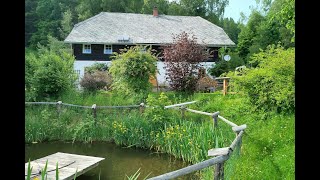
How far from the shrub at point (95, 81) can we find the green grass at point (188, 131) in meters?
1.44

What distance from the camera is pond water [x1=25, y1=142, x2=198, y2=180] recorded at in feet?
24.2

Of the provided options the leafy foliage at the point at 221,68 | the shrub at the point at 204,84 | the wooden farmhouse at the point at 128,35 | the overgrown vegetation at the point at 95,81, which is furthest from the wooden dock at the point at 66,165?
the leafy foliage at the point at 221,68

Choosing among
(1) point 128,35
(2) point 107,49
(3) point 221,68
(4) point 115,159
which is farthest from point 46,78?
(3) point 221,68

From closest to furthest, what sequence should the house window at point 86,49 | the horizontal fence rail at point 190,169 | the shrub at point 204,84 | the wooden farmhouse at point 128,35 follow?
the horizontal fence rail at point 190,169
the shrub at point 204,84
the wooden farmhouse at point 128,35
the house window at point 86,49

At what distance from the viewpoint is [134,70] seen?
12070 millimetres

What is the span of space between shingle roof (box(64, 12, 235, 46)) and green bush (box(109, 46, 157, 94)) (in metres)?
10.8

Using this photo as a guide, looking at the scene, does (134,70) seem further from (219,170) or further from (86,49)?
(86,49)

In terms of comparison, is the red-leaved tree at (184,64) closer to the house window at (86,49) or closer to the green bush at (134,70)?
the green bush at (134,70)

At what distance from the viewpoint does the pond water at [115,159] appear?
7.37 meters

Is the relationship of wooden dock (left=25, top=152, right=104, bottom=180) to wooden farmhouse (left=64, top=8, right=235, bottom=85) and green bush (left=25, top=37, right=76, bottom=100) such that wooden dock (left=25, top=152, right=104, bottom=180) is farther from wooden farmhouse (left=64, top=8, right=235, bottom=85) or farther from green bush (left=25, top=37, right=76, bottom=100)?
wooden farmhouse (left=64, top=8, right=235, bottom=85)

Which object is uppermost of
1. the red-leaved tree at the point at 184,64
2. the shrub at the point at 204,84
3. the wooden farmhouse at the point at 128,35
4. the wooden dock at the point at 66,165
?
the wooden farmhouse at the point at 128,35

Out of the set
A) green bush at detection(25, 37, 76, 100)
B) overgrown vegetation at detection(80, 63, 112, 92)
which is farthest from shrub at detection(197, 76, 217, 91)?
green bush at detection(25, 37, 76, 100)
